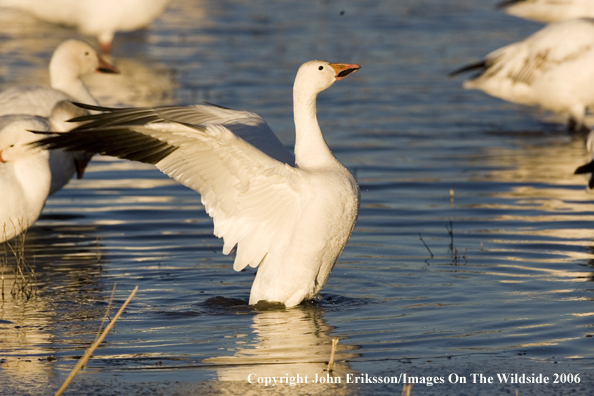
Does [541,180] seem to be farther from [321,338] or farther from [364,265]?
[321,338]

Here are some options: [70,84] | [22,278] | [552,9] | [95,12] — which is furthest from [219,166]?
[95,12]

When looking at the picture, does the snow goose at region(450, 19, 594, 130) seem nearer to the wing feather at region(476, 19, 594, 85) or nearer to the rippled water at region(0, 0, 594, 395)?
the wing feather at region(476, 19, 594, 85)

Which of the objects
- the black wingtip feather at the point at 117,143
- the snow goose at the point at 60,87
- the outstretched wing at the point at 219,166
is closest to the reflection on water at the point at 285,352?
the outstretched wing at the point at 219,166

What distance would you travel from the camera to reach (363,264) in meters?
6.97

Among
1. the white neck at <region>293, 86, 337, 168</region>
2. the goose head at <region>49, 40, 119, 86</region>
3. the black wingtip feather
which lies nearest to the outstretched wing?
the black wingtip feather

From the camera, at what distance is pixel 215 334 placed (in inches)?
214

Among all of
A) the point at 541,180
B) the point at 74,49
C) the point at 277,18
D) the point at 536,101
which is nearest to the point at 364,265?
the point at 541,180

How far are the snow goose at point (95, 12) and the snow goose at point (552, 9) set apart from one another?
636 cm

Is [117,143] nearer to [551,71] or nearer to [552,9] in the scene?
[551,71]

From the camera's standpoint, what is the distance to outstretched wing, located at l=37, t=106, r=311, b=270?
17.7 feet

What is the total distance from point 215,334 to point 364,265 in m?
1.80

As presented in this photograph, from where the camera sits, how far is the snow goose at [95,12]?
647 inches

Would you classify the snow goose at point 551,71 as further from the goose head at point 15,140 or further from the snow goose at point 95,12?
the snow goose at point 95,12

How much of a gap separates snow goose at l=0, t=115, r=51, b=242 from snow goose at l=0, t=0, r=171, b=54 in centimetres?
958
